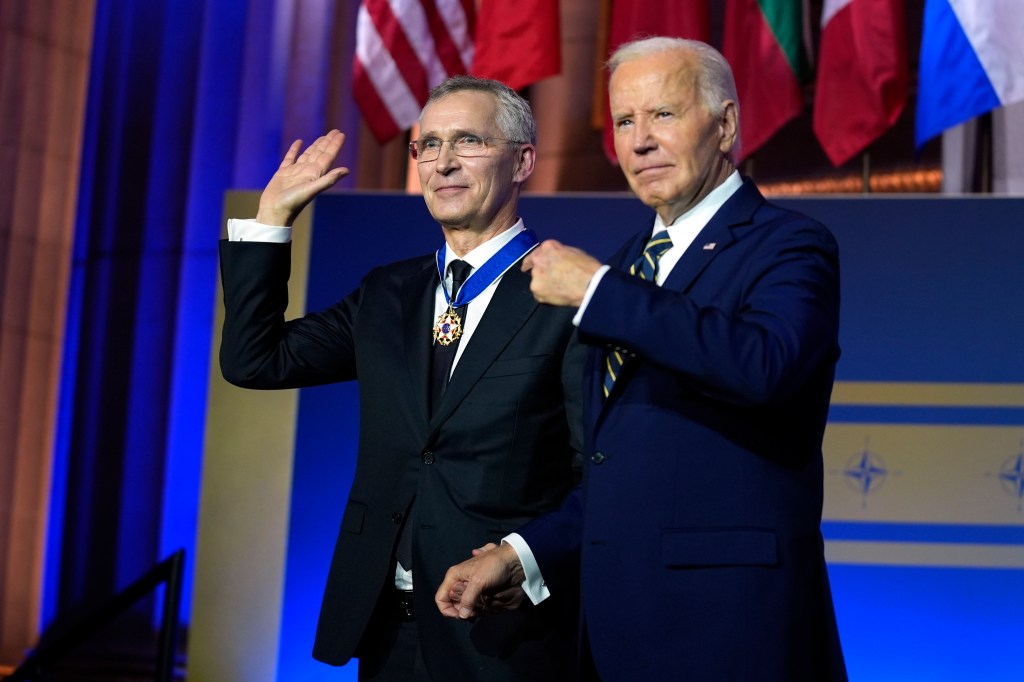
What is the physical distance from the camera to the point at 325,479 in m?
3.81

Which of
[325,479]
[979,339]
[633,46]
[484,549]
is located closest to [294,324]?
[484,549]

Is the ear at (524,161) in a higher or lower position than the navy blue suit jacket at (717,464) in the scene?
higher

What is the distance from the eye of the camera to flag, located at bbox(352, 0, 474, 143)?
4.62 m

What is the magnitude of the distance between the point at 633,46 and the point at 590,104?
3800 mm

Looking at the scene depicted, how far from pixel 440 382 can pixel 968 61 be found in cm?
275

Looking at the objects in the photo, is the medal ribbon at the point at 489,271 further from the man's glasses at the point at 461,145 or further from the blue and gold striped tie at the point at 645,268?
the blue and gold striped tie at the point at 645,268

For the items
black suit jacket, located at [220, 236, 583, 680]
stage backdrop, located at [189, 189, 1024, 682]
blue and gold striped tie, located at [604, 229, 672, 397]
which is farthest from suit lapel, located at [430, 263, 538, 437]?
stage backdrop, located at [189, 189, 1024, 682]

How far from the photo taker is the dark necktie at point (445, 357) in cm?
192

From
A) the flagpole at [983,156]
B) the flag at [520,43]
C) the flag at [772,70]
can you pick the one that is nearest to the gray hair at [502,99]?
the flag at [772,70]

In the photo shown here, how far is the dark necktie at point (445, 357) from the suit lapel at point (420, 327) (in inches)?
0.6

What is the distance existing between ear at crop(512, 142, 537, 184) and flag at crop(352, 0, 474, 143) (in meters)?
2.52

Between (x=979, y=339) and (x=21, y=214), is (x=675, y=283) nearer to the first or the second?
(x=979, y=339)

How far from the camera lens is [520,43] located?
14.9ft

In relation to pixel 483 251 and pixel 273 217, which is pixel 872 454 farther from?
pixel 273 217
